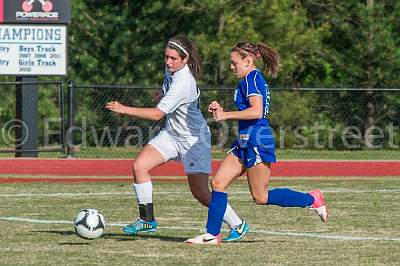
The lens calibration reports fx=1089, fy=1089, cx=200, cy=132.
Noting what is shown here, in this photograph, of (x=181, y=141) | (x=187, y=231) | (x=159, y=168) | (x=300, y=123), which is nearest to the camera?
(x=181, y=141)

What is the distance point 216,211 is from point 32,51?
13.9m

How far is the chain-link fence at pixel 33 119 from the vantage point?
2264 centimetres

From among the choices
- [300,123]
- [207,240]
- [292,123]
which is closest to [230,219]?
[207,240]

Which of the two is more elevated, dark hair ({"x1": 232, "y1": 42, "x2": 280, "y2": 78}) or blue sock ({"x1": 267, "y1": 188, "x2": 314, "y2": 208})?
dark hair ({"x1": 232, "y1": 42, "x2": 280, "y2": 78})

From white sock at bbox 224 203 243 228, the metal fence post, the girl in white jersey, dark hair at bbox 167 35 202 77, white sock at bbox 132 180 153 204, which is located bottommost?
the metal fence post

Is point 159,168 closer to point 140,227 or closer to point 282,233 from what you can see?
point 282,233

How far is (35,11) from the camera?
2292 cm

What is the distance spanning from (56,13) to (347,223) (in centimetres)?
1277

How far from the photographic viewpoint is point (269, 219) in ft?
39.8

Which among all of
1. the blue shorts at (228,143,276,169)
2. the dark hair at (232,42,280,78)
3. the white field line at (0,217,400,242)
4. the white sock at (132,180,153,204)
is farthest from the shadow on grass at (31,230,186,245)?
the dark hair at (232,42,280,78)

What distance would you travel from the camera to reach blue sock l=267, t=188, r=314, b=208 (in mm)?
9945

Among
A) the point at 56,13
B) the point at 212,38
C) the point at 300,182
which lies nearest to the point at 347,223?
the point at 300,182

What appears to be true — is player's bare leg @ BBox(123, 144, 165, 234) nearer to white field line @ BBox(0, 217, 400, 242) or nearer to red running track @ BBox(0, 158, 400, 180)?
white field line @ BBox(0, 217, 400, 242)

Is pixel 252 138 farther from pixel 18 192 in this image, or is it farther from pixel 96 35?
pixel 96 35
